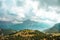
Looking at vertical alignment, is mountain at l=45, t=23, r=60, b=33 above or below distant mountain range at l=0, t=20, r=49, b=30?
below

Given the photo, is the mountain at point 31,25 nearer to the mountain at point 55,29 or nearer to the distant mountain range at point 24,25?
the distant mountain range at point 24,25

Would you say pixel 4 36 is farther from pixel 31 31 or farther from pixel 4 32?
pixel 31 31

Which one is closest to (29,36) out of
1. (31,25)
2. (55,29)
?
(31,25)

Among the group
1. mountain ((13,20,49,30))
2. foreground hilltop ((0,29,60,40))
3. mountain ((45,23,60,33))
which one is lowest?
foreground hilltop ((0,29,60,40))

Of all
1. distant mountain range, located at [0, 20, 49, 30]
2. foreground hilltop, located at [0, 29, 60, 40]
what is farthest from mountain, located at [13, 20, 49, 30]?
foreground hilltop, located at [0, 29, 60, 40]

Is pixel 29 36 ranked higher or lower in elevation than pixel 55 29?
lower

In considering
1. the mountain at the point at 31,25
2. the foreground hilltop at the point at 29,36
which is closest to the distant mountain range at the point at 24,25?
the mountain at the point at 31,25

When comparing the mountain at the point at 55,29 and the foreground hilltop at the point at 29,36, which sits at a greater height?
the mountain at the point at 55,29

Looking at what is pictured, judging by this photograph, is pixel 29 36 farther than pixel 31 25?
No

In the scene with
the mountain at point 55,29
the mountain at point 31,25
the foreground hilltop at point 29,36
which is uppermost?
the mountain at point 31,25

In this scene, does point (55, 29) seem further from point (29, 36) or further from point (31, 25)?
point (29, 36)

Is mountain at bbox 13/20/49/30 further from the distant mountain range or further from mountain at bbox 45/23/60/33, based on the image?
mountain at bbox 45/23/60/33

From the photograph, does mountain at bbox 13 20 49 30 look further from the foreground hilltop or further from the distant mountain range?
the foreground hilltop
